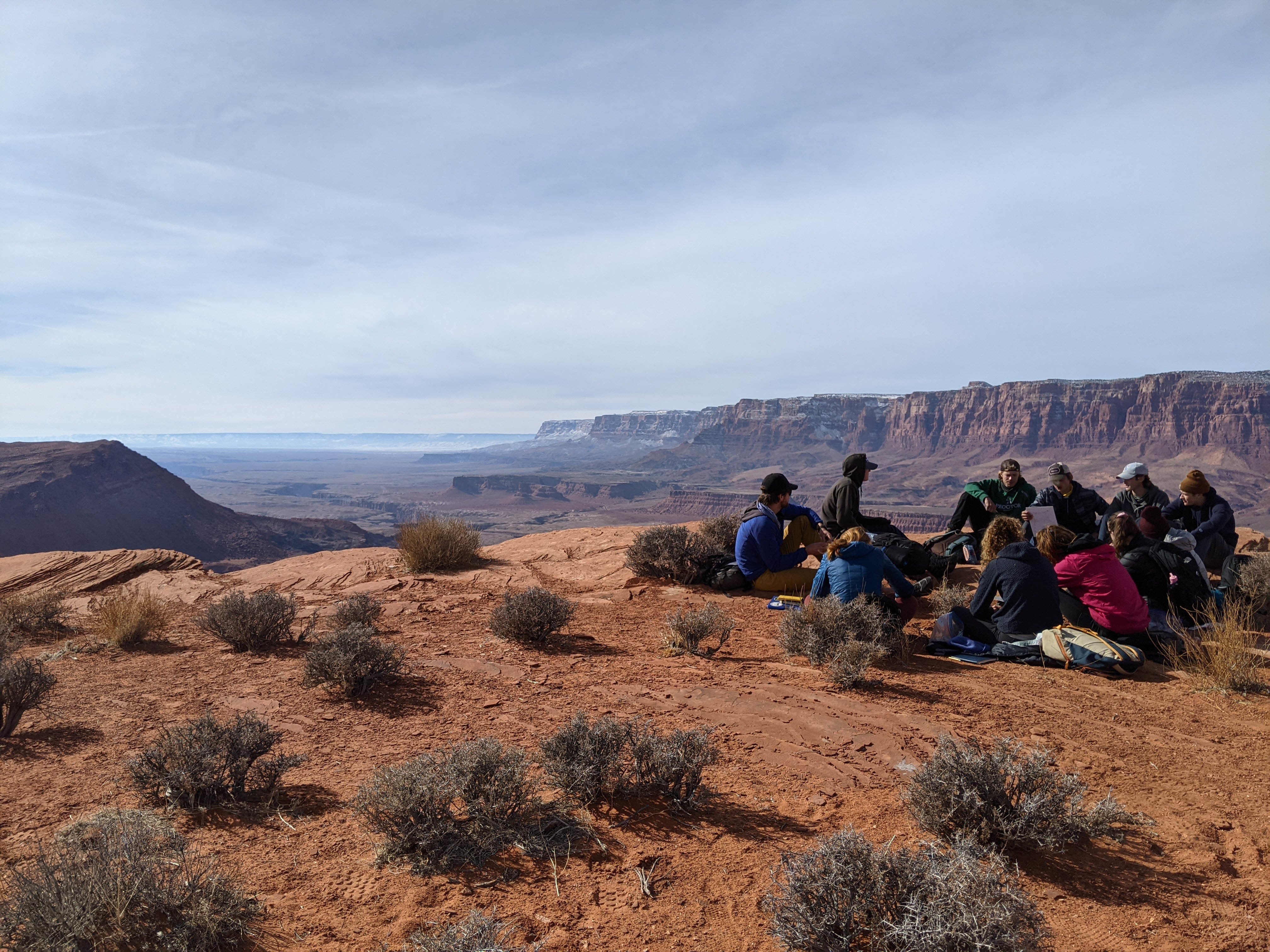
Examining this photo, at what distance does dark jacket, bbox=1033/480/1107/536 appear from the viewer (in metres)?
8.42

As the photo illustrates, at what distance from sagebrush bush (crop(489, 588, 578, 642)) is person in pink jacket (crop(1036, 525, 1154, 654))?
4.51 meters

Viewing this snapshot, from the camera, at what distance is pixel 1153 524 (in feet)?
21.8

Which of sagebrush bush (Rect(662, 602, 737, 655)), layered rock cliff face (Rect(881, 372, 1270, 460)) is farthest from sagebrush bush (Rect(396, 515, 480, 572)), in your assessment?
layered rock cliff face (Rect(881, 372, 1270, 460))

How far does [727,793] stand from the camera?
136 inches

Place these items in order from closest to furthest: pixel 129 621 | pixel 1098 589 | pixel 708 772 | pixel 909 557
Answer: pixel 708 772, pixel 1098 589, pixel 129 621, pixel 909 557

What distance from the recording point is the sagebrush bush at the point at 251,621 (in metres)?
6.21

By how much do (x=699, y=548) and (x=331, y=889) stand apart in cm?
688

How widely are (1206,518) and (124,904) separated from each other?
10.0 m

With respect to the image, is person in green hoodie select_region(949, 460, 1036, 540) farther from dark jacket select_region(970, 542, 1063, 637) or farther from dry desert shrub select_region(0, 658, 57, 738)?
dry desert shrub select_region(0, 658, 57, 738)

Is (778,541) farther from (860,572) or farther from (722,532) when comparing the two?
(722,532)

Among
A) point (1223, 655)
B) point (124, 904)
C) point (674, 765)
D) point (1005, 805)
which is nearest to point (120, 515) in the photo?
point (124, 904)

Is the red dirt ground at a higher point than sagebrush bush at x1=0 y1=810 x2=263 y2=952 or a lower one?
lower

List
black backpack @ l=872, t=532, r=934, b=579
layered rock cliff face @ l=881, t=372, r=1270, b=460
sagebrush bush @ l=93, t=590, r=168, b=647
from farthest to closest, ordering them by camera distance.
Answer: layered rock cliff face @ l=881, t=372, r=1270, b=460 < black backpack @ l=872, t=532, r=934, b=579 < sagebrush bush @ l=93, t=590, r=168, b=647

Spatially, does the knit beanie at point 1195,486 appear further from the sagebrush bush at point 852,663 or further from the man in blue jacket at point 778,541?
the sagebrush bush at point 852,663
